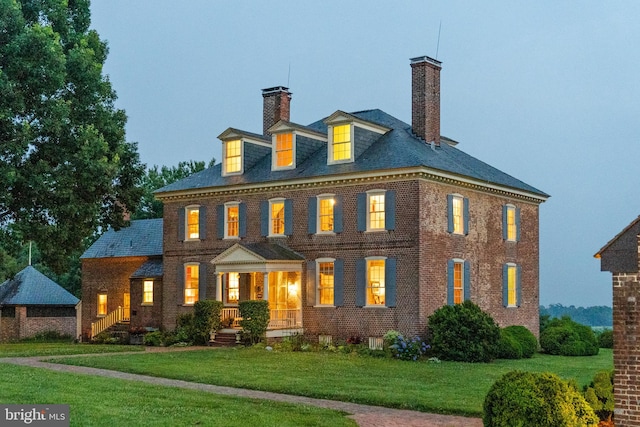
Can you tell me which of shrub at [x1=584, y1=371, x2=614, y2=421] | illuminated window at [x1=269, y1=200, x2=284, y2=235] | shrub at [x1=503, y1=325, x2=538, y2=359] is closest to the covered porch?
illuminated window at [x1=269, y1=200, x2=284, y2=235]

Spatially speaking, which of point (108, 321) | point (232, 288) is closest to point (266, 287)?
point (232, 288)

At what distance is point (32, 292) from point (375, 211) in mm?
22009

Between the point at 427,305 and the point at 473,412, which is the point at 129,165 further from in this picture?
the point at 473,412

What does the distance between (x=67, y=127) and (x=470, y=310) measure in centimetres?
1536

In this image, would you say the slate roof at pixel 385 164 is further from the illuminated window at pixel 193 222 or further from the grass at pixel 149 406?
the grass at pixel 149 406

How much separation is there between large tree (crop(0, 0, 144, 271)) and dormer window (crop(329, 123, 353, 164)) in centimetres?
795

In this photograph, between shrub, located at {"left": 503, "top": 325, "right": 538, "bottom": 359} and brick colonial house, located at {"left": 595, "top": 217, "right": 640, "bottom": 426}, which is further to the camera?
shrub, located at {"left": 503, "top": 325, "right": 538, "bottom": 359}

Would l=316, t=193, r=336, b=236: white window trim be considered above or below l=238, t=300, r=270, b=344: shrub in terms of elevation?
above

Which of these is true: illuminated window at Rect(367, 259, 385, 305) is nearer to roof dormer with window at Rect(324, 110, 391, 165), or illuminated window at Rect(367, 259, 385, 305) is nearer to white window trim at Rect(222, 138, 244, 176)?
roof dormer with window at Rect(324, 110, 391, 165)

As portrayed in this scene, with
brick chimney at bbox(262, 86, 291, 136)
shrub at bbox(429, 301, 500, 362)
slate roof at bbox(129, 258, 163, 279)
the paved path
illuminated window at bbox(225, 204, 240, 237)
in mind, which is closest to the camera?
the paved path

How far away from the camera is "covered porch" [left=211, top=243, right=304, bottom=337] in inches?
1266

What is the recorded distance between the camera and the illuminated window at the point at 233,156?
118 feet

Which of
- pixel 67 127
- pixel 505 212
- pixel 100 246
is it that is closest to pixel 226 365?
pixel 67 127

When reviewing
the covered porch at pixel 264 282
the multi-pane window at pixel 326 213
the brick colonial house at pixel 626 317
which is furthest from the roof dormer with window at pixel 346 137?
the brick colonial house at pixel 626 317
